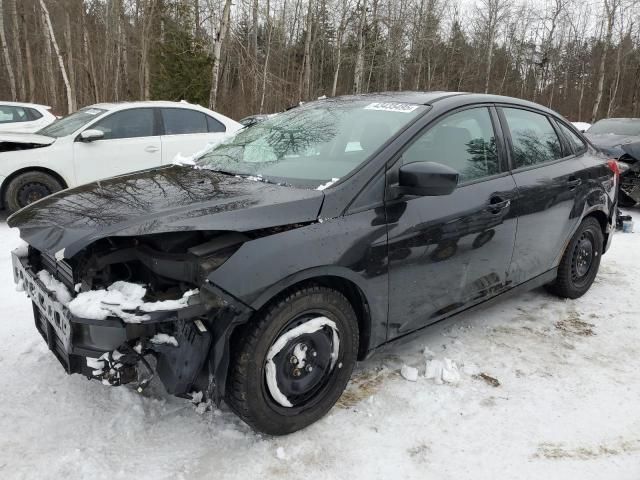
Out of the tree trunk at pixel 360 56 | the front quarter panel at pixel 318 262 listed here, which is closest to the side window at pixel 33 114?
the front quarter panel at pixel 318 262

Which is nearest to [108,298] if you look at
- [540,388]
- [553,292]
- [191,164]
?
[191,164]

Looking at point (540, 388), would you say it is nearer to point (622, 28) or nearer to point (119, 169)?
point (119, 169)

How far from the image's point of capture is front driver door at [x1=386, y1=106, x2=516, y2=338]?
107 inches

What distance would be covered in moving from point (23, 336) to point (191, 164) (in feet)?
5.26

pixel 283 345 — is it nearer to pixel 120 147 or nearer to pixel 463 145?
pixel 463 145

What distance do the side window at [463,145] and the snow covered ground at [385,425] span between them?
3.33 feet

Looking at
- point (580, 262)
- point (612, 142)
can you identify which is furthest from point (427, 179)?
point (612, 142)

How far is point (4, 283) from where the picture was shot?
4309 mm

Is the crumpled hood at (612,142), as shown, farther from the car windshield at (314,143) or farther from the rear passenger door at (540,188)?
the car windshield at (314,143)

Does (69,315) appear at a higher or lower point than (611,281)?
higher

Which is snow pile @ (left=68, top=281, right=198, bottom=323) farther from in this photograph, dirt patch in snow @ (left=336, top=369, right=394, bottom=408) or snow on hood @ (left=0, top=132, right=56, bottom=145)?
snow on hood @ (left=0, top=132, right=56, bottom=145)

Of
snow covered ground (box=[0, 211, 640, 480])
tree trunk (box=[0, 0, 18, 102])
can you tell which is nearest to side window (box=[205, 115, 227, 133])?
snow covered ground (box=[0, 211, 640, 480])

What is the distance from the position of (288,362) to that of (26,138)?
5.88m

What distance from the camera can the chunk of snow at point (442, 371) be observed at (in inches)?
119
